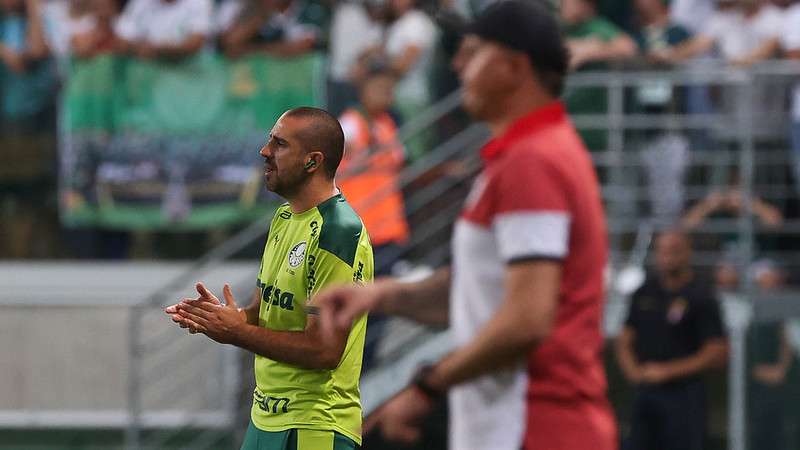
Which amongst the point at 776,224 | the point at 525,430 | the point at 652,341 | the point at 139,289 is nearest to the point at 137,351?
the point at 139,289

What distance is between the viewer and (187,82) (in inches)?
469

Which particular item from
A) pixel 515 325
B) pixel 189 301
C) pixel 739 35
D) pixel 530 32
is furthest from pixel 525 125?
pixel 739 35

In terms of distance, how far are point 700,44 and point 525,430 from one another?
298 inches

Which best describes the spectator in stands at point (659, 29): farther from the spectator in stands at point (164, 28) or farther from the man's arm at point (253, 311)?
the man's arm at point (253, 311)

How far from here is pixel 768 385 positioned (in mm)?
11195

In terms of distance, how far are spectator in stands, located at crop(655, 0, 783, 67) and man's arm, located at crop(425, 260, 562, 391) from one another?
7.54 meters

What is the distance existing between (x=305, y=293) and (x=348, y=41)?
6.37m

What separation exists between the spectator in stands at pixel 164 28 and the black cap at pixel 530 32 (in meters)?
8.33

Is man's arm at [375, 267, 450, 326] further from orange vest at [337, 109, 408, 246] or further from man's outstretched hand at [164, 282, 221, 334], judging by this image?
orange vest at [337, 109, 408, 246]

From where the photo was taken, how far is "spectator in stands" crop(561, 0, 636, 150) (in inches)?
415

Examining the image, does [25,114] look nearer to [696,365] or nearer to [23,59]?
[23,59]

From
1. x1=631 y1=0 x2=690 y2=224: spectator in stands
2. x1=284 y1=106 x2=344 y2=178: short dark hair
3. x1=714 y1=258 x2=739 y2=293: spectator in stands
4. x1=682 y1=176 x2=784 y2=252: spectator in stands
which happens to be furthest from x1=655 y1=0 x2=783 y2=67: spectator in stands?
x1=284 y1=106 x2=344 y2=178: short dark hair

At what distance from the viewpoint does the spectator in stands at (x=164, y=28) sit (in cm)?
1189

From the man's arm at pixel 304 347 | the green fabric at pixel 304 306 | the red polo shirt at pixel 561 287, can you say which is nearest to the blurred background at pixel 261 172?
the green fabric at pixel 304 306
